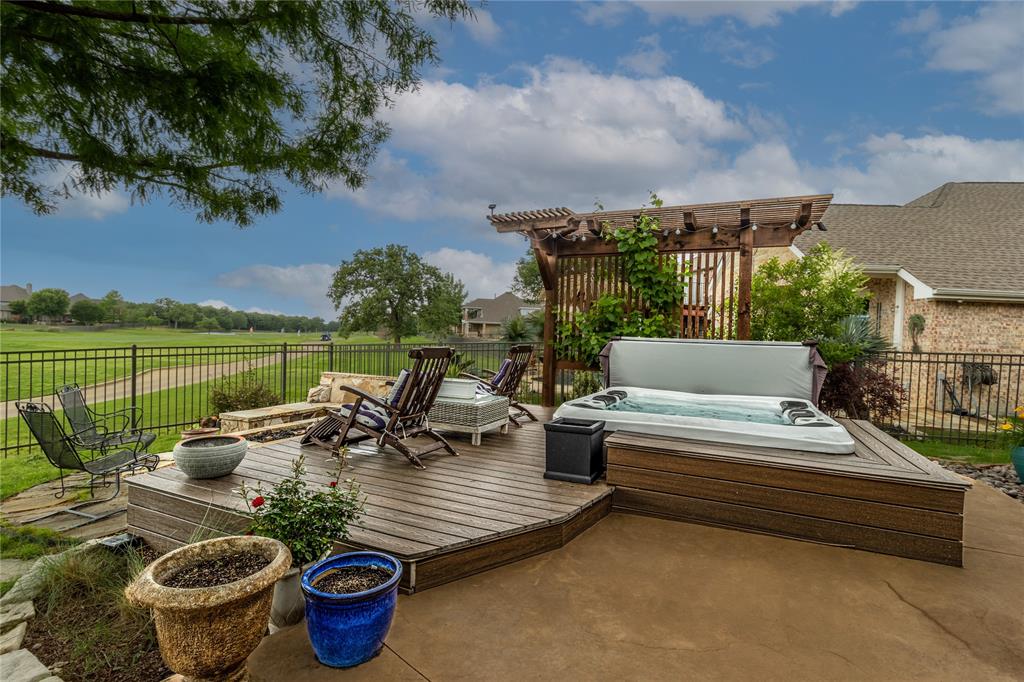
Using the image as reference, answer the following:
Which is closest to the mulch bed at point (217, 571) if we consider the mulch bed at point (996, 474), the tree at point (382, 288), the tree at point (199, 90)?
the tree at point (199, 90)

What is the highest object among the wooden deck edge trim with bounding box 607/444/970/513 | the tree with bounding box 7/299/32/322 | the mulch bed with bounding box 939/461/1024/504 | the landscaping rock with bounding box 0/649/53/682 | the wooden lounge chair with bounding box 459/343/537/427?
the tree with bounding box 7/299/32/322

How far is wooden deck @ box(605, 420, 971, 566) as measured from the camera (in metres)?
2.70

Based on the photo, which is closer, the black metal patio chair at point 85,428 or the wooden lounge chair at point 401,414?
the wooden lounge chair at point 401,414

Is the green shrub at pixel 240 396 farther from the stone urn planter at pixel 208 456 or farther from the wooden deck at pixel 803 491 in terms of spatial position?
the wooden deck at pixel 803 491

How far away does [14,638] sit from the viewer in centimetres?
228

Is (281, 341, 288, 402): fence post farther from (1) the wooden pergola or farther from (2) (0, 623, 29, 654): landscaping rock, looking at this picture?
(2) (0, 623, 29, 654): landscaping rock

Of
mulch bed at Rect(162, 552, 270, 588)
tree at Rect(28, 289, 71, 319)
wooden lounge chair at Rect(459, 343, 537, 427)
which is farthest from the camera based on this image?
tree at Rect(28, 289, 71, 319)

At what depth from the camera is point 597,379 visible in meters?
8.22

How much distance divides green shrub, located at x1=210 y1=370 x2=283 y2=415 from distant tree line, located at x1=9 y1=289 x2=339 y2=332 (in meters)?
5.51

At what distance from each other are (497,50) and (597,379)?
5509mm

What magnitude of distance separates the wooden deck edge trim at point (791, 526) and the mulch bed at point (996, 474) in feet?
9.71

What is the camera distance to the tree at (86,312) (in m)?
11.5

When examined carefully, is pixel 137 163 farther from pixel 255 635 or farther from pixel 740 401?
pixel 740 401

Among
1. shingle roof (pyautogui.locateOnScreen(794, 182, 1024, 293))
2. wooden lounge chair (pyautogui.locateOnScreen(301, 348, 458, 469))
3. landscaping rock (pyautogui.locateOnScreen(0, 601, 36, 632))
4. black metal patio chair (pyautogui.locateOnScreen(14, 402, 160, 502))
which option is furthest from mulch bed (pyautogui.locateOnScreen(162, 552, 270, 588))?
shingle roof (pyautogui.locateOnScreen(794, 182, 1024, 293))
